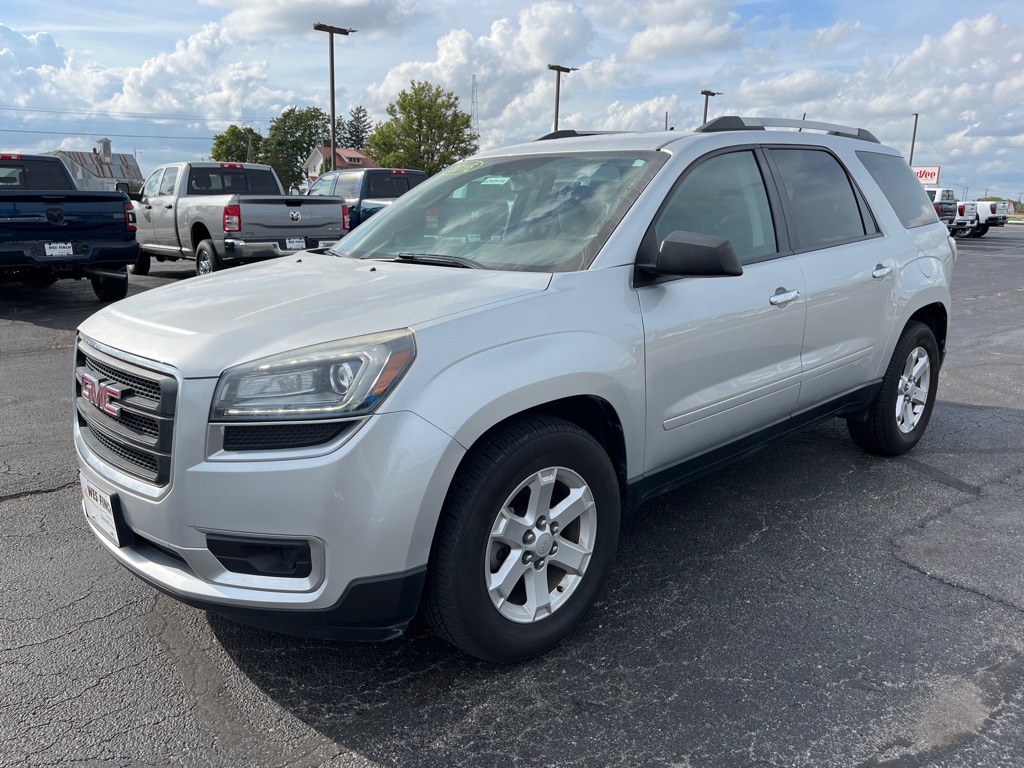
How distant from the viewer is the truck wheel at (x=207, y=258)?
11430mm

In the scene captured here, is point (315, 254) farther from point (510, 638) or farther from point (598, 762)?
point (598, 762)

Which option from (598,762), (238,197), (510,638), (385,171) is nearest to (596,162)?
(510,638)

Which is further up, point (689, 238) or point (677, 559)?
point (689, 238)

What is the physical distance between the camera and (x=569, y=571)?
114 inches

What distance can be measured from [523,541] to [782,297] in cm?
174

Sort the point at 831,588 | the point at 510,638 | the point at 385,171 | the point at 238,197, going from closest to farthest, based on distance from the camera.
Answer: the point at 510,638, the point at 831,588, the point at 238,197, the point at 385,171

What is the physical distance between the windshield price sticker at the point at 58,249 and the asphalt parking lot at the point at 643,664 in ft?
20.6

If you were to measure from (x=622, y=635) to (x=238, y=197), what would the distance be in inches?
380

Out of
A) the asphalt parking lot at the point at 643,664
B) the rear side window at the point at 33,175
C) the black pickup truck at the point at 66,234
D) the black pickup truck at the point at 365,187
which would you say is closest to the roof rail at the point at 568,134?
the asphalt parking lot at the point at 643,664

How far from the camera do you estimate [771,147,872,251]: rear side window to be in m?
3.98

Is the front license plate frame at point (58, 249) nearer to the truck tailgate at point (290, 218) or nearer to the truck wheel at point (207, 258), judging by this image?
the truck wheel at point (207, 258)

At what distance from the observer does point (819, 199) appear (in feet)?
13.7

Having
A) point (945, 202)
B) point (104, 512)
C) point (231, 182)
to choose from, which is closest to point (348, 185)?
point (231, 182)

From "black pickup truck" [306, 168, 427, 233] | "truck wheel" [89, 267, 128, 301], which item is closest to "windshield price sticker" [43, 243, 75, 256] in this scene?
"truck wheel" [89, 267, 128, 301]
